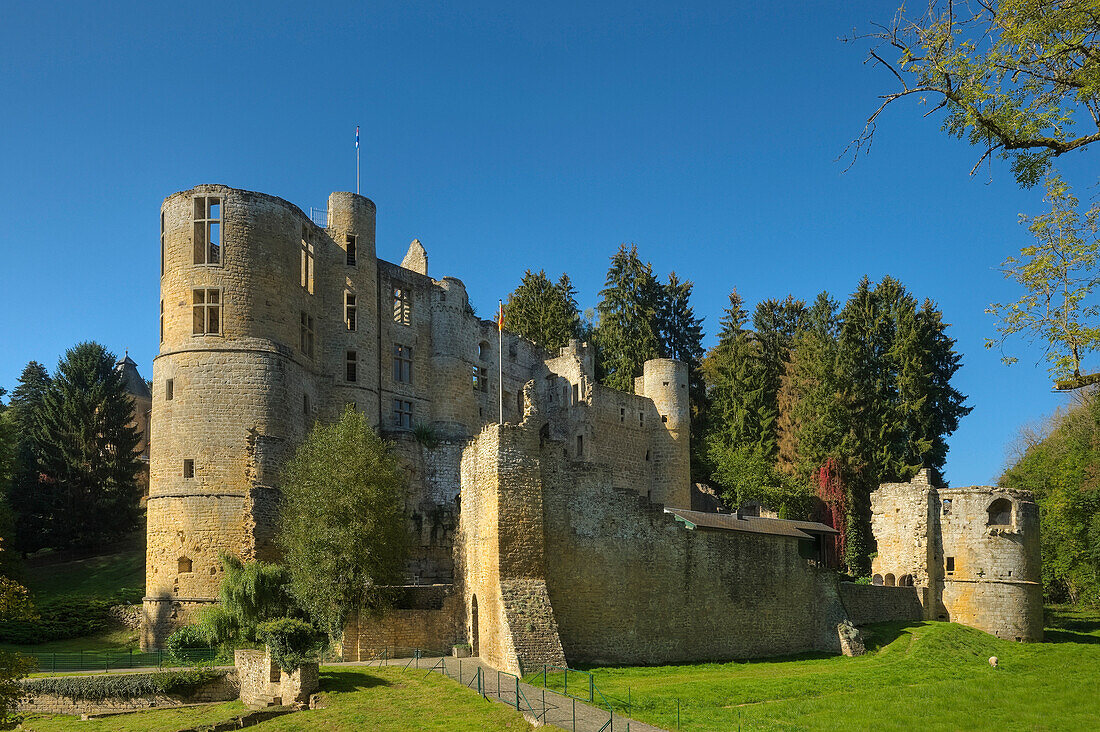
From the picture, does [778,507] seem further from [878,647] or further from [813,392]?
[878,647]

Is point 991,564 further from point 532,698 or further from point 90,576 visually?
point 90,576

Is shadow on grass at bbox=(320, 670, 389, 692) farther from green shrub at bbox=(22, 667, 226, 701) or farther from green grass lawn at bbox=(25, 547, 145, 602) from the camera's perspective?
green grass lawn at bbox=(25, 547, 145, 602)

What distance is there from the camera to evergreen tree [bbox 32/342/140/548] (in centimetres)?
5156

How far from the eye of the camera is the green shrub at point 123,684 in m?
27.9

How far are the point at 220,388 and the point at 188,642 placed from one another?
31.1 ft

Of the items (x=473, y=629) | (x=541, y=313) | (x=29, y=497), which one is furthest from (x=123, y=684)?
(x=541, y=313)

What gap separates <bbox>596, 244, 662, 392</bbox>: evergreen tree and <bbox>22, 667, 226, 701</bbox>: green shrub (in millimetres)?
37779

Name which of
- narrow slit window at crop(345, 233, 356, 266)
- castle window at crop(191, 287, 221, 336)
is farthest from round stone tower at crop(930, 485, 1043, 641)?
castle window at crop(191, 287, 221, 336)

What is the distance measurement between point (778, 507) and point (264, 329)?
91.9 feet

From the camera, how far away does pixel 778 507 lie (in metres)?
51.6

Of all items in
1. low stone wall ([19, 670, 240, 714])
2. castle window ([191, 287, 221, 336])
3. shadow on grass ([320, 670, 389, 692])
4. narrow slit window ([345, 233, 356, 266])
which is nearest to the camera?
shadow on grass ([320, 670, 389, 692])

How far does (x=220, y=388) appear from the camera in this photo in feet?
123

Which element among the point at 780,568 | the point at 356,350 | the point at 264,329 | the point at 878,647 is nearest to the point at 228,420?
the point at 264,329

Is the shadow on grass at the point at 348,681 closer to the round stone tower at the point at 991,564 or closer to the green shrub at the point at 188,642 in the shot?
the green shrub at the point at 188,642
